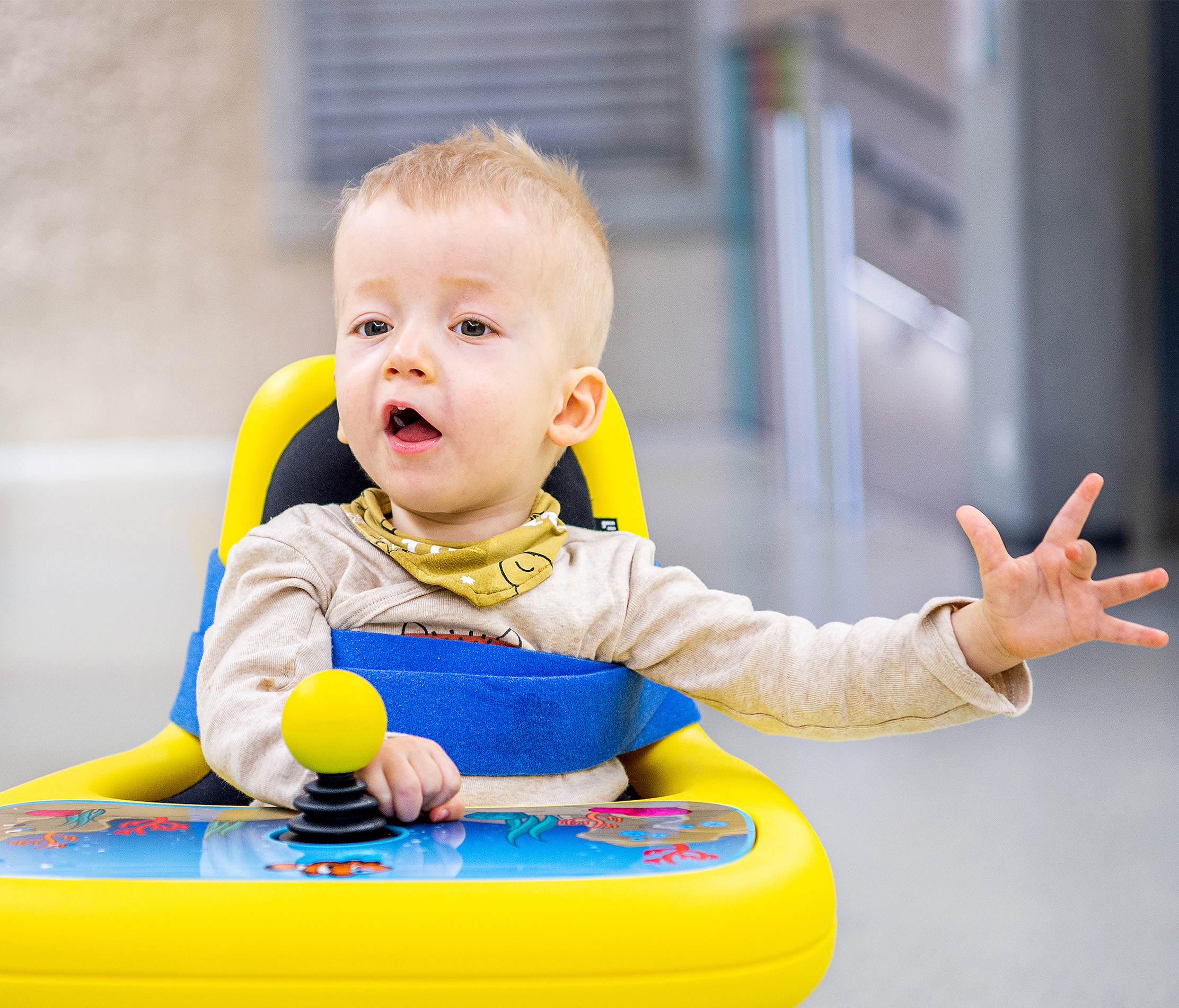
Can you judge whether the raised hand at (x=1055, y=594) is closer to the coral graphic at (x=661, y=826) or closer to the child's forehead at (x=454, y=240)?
the coral graphic at (x=661, y=826)

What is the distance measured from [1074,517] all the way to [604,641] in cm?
26

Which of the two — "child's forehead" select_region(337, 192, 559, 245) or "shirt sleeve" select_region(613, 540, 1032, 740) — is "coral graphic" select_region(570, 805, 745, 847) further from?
"child's forehead" select_region(337, 192, 559, 245)

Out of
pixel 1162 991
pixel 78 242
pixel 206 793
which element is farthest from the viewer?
pixel 78 242

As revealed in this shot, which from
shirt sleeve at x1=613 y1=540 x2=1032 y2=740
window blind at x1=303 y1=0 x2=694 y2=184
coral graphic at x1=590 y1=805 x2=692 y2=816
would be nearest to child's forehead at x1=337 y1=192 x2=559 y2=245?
shirt sleeve at x1=613 y1=540 x2=1032 y2=740

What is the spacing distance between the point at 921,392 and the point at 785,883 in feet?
11.0

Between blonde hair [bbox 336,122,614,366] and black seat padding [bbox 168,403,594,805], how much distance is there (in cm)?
11

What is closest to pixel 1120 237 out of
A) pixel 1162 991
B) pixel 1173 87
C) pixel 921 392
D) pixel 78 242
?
pixel 1173 87

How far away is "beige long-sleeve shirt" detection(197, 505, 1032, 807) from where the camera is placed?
663 mm

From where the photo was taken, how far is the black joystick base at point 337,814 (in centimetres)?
56

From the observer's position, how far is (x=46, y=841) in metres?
0.58

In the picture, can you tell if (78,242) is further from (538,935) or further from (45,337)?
(538,935)

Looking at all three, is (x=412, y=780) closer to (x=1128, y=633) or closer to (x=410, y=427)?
(x=410, y=427)

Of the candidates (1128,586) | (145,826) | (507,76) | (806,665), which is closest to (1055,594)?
(1128,586)

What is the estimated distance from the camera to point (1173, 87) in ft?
9.10
